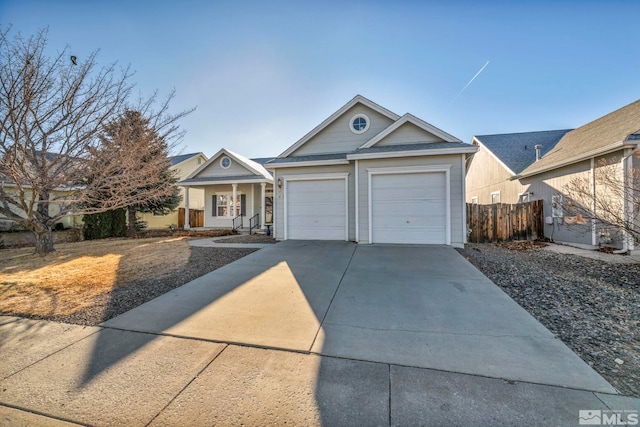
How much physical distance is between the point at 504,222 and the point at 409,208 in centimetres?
544

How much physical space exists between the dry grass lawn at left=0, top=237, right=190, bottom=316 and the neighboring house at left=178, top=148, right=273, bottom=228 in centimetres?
745

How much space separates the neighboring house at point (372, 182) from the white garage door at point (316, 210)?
4cm

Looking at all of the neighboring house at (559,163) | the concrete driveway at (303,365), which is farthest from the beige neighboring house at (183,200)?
the neighboring house at (559,163)

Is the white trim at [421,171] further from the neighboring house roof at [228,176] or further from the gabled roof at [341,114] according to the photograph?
the neighboring house roof at [228,176]

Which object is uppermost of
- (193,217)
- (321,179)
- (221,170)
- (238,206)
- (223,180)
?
(221,170)

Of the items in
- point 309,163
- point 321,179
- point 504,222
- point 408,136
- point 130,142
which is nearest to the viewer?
point 130,142

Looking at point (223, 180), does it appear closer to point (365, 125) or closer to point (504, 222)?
point (365, 125)

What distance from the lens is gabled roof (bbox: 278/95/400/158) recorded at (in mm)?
10109

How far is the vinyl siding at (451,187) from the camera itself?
8023mm

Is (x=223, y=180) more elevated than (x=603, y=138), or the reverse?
(x=603, y=138)

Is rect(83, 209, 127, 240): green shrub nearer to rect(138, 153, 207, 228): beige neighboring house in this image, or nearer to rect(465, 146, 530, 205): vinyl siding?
rect(138, 153, 207, 228): beige neighboring house

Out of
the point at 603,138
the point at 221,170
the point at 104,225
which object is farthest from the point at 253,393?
the point at 104,225

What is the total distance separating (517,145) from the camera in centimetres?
1611

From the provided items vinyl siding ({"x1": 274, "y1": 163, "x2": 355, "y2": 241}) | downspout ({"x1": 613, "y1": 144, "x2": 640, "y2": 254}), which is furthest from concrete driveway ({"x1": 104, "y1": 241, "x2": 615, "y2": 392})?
downspout ({"x1": 613, "y1": 144, "x2": 640, "y2": 254})
